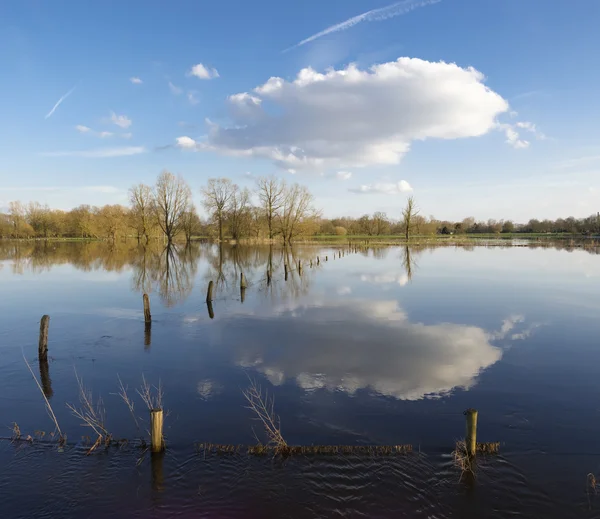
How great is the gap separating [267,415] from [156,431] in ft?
7.04

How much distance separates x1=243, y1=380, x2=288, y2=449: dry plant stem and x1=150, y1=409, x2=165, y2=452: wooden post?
172cm

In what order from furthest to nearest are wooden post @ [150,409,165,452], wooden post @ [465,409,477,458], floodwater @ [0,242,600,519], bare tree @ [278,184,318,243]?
bare tree @ [278,184,318,243] → wooden post @ [150,409,165,452] → wooden post @ [465,409,477,458] → floodwater @ [0,242,600,519]

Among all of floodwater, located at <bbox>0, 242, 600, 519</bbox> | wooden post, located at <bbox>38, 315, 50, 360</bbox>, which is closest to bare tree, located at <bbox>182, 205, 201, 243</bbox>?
floodwater, located at <bbox>0, 242, 600, 519</bbox>

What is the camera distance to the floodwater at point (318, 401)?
664 centimetres

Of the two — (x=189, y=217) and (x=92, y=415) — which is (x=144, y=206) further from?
(x=92, y=415)

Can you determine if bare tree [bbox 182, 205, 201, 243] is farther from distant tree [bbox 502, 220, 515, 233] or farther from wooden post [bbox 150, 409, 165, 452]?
distant tree [bbox 502, 220, 515, 233]

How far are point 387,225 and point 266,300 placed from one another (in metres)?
105

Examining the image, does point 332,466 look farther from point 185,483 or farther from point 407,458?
point 185,483

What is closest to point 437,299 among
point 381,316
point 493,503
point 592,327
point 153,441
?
point 381,316

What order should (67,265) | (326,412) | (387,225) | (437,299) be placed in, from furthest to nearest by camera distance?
1. (387,225)
2. (67,265)
3. (437,299)
4. (326,412)

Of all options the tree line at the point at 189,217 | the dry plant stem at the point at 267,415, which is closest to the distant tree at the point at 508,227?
the tree line at the point at 189,217

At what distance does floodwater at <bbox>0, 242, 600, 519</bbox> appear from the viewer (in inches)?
261

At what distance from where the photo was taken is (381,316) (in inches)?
757

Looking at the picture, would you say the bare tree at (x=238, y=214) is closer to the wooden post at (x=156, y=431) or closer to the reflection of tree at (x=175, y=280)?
the reflection of tree at (x=175, y=280)
